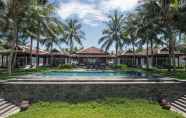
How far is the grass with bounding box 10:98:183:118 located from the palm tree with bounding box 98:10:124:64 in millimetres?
31336

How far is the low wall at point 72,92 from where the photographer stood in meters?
13.8

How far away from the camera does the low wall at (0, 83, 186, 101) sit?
1379cm

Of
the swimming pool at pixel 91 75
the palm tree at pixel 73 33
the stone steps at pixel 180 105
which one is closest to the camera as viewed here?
the stone steps at pixel 180 105

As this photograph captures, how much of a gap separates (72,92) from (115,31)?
Answer: 1243 inches

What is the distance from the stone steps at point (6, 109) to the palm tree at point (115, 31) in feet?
107

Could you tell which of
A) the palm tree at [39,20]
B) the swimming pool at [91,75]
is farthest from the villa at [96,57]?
the swimming pool at [91,75]

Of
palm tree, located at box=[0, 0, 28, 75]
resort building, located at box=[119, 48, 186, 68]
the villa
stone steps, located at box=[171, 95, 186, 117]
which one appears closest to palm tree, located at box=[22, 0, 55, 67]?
palm tree, located at box=[0, 0, 28, 75]

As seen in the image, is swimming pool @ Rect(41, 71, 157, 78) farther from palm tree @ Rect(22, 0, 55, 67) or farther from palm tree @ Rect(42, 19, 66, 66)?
palm tree @ Rect(42, 19, 66, 66)

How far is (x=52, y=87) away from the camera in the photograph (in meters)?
13.9

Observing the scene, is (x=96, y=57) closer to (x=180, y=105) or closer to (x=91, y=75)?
(x=91, y=75)

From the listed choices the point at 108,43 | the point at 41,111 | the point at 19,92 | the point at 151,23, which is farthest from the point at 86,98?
the point at 108,43

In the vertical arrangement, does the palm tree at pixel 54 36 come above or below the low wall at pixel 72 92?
above

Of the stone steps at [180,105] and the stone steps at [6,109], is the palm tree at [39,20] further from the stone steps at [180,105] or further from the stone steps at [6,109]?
the stone steps at [180,105]

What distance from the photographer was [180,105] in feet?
41.7
